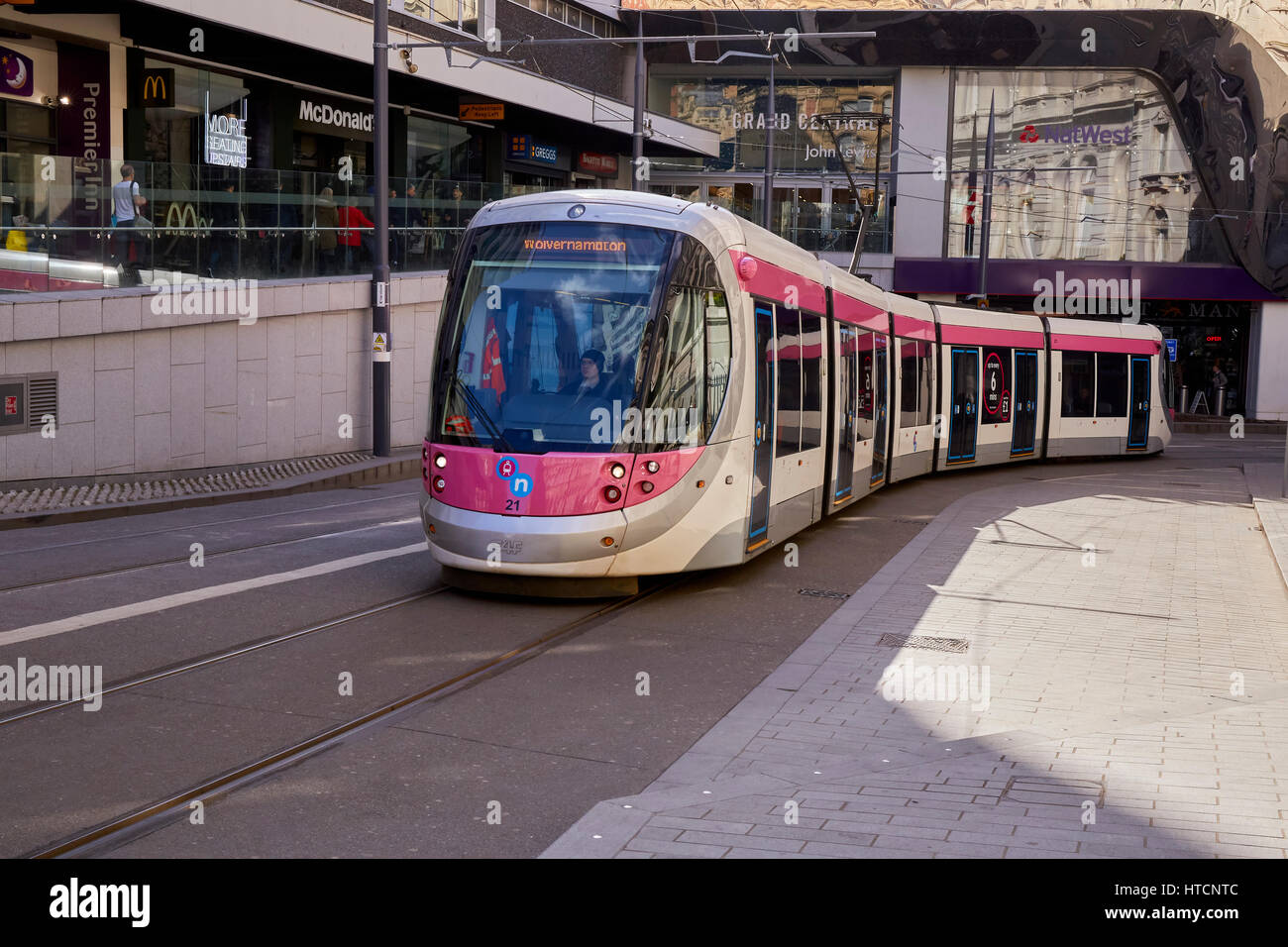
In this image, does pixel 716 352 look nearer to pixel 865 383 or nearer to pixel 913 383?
pixel 865 383

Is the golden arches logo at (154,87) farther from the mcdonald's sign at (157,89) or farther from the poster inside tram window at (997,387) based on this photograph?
the poster inside tram window at (997,387)

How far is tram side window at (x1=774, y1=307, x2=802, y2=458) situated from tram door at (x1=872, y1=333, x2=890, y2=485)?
4.45 metres

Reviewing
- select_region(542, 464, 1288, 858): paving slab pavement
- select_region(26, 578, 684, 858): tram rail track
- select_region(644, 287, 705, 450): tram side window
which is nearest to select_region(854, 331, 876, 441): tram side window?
select_region(542, 464, 1288, 858): paving slab pavement

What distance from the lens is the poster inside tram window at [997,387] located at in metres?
24.5

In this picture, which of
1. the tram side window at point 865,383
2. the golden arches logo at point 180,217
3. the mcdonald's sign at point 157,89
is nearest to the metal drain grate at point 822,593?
the tram side window at point 865,383

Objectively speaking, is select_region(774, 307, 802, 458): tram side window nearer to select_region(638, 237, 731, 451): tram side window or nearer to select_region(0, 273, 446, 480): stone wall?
select_region(638, 237, 731, 451): tram side window

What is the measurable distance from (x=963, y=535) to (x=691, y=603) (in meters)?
Result: 5.46

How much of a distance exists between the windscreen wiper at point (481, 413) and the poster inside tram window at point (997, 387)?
15.7 metres

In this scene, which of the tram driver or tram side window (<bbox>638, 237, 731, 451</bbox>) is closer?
the tram driver

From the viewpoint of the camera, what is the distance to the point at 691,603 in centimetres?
1093

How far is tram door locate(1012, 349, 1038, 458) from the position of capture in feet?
84.6

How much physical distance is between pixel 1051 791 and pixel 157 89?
929 inches
